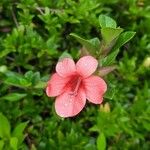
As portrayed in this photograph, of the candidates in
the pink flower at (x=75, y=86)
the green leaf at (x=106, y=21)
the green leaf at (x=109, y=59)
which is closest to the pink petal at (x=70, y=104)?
the pink flower at (x=75, y=86)

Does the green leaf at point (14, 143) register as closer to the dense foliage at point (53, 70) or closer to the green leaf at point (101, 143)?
the dense foliage at point (53, 70)

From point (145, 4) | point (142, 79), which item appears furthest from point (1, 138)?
point (145, 4)

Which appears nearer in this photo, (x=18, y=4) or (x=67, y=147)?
(x=67, y=147)

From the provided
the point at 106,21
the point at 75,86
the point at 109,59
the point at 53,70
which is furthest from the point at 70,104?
the point at 53,70

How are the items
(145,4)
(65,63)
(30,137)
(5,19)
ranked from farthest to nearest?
(145,4) → (5,19) → (30,137) → (65,63)

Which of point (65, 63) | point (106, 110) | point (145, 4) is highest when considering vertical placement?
point (65, 63)

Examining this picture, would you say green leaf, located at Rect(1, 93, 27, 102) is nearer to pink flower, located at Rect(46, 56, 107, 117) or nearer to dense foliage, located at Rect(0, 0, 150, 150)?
dense foliage, located at Rect(0, 0, 150, 150)

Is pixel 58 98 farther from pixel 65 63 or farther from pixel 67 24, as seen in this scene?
pixel 67 24
